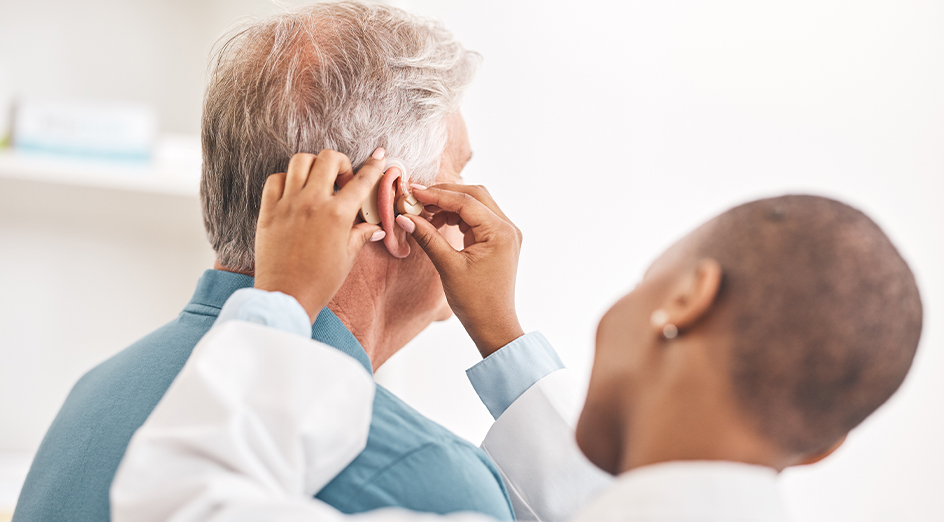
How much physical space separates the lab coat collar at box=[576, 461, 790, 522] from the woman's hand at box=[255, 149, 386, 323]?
0.35 metres

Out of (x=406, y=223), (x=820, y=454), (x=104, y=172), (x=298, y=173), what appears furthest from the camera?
(x=104, y=172)

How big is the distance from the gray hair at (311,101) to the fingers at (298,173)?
0.08 meters

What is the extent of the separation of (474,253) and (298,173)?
261 mm

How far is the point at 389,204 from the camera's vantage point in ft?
2.73

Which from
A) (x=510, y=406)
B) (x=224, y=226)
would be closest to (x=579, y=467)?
(x=510, y=406)

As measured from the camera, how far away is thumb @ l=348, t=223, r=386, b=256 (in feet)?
2.46

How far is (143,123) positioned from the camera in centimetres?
138

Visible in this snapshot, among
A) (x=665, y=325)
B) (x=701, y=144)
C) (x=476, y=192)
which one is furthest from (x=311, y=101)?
(x=701, y=144)

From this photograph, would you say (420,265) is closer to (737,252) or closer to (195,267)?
(737,252)

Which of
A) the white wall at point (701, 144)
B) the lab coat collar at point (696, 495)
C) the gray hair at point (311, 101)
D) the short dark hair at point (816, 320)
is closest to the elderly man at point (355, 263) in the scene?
the gray hair at point (311, 101)

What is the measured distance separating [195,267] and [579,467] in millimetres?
1140

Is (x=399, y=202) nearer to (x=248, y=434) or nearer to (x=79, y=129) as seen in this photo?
(x=248, y=434)

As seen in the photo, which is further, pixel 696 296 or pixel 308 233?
pixel 308 233

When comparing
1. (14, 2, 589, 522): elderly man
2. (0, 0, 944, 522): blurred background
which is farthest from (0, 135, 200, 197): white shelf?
(14, 2, 589, 522): elderly man
